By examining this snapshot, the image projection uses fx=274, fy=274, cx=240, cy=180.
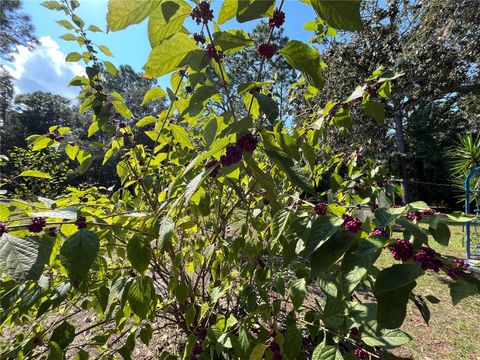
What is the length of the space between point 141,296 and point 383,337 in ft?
2.60

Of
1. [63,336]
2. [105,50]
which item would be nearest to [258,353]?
[63,336]

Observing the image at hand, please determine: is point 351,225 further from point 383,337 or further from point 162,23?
point 162,23

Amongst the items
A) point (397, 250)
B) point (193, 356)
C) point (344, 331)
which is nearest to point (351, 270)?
point (397, 250)

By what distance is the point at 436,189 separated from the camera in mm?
17969

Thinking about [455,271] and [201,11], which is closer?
[455,271]

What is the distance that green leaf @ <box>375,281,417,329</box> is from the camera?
495 millimetres

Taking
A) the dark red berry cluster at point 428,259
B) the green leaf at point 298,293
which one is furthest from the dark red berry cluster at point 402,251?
the green leaf at point 298,293

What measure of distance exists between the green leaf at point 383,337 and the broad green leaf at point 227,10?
96 cm

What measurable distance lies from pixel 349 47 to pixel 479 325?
7435 millimetres

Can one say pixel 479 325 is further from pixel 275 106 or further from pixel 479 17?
pixel 479 17

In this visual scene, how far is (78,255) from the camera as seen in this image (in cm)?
60

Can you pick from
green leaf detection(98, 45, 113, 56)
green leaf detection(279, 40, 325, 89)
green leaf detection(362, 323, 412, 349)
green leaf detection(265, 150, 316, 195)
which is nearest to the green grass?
green leaf detection(362, 323, 412, 349)

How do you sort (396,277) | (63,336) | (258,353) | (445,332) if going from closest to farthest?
1. (396,277)
2. (258,353)
3. (63,336)
4. (445,332)

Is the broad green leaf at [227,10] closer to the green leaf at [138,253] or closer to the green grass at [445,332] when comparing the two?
the green leaf at [138,253]
